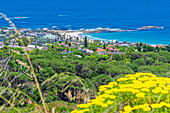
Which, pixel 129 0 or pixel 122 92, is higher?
pixel 129 0

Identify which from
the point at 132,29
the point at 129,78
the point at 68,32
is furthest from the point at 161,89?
the point at 132,29

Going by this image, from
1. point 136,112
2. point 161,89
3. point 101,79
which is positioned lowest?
point 101,79

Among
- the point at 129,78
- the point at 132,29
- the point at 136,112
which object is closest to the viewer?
the point at 136,112

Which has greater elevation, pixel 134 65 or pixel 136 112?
pixel 136 112

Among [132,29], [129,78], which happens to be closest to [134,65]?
[129,78]

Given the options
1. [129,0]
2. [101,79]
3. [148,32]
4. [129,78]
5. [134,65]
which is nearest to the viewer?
[129,78]

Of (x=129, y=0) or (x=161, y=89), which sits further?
(x=129, y=0)

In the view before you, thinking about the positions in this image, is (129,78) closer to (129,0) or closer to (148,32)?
(148,32)

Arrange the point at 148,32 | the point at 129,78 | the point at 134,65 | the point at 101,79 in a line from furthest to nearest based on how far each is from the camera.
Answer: the point at 148,32 → the point at 134,65 → the point at 101,79 → the point at 129,78

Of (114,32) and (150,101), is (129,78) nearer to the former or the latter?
(150,101)
